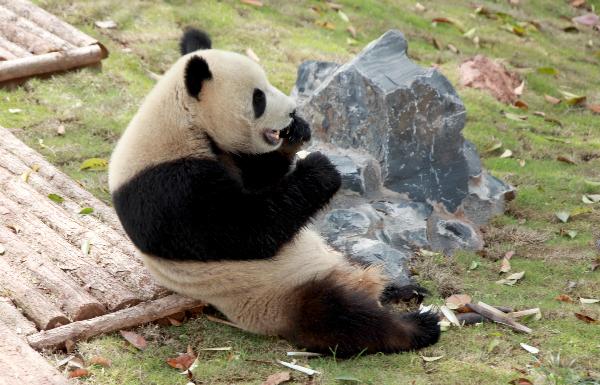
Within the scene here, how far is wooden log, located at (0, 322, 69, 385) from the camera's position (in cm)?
418

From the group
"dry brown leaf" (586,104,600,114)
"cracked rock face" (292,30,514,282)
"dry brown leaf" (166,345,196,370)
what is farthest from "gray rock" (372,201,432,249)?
"dry brown leaf" (586,104,600,114)

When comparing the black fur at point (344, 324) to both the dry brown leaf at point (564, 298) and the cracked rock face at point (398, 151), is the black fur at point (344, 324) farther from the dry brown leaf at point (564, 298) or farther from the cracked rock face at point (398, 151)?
the cracked rock face at point (398, 151)

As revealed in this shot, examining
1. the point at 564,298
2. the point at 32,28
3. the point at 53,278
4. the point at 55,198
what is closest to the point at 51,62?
the point at 32,28

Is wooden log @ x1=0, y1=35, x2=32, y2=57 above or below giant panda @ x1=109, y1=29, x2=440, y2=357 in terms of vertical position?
below

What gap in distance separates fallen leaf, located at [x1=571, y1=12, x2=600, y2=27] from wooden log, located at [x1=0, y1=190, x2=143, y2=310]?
26.0 ft

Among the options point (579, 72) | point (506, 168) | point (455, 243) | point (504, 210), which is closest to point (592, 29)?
point (579, 72)

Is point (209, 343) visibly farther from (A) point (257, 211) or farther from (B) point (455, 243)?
(B) point (455, 243)

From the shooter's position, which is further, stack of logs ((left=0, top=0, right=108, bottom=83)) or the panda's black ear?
stack of logs ((left=0, top=0, right=108, bottom=83))

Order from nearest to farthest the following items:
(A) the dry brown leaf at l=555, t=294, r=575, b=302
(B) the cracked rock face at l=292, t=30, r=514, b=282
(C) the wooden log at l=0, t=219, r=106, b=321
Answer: (C) the wooden log at l=0, t=219, r=106, b=321 < (A) the dry brown leaf at l=555, t=294, r=575, b=302 < (B) the cracked rock face at l=292, t=30, r=514, b=282

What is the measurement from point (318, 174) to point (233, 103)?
1.91 feet

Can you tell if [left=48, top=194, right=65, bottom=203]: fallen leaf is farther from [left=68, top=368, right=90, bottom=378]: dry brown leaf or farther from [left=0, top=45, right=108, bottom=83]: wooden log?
[left=0, top=45, right=108, bottom=83]: wooden log

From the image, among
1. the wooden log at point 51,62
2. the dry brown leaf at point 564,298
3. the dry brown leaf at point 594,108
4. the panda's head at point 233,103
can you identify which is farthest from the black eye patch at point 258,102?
the dry brown leaf at point 594,108

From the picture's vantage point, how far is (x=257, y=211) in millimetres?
4516

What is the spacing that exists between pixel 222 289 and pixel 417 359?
1076mm
